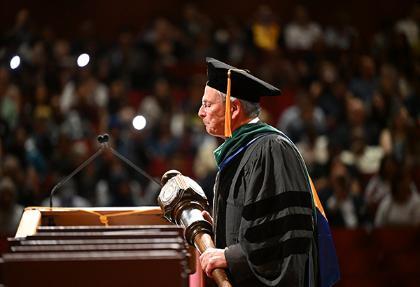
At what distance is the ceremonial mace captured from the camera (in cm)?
293

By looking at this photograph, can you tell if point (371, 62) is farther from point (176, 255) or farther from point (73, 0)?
point (176, 255)

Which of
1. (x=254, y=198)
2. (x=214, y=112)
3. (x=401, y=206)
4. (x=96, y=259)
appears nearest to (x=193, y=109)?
(x=401, y=206)

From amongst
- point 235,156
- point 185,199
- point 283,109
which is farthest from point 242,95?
point 283,109

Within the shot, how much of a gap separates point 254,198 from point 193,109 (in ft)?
19.1

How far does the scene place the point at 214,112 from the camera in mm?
3082

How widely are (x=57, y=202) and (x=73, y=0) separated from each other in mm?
5809

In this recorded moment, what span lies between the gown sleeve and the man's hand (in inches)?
0.9

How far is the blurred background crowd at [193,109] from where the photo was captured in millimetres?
7020

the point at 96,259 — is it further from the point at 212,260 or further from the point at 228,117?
the point at 228,117

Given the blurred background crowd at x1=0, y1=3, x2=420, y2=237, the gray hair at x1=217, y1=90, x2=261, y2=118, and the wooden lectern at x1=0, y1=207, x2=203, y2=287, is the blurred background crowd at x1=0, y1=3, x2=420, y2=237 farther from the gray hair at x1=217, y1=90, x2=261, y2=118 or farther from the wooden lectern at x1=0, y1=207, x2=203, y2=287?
the wooden lectern at x1=0, y1=207, x2=203, y2=287

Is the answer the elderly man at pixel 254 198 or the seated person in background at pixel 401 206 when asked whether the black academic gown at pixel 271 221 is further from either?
the seated person in background at pixel 401 206

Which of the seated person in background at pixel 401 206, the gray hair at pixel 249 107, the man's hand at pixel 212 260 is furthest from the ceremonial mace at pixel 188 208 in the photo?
the seated person in background at pixel 401 206

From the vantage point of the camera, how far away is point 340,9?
1236 cm

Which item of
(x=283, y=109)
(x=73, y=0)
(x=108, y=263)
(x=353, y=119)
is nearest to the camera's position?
(x=108, y=263)
